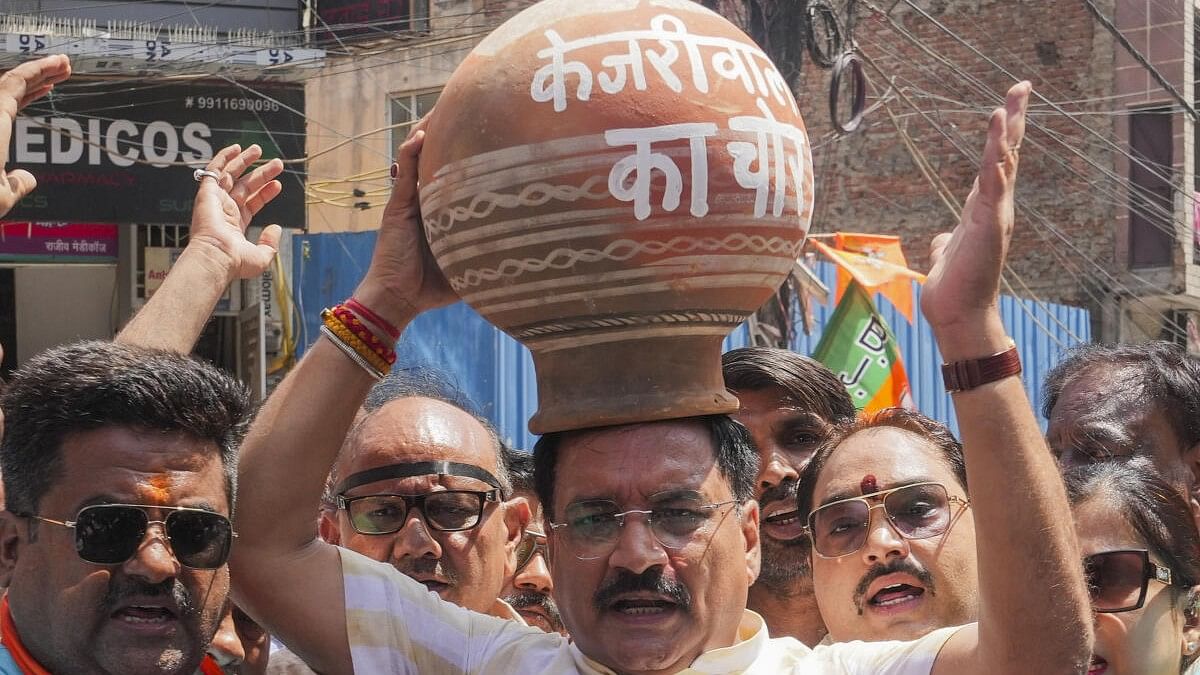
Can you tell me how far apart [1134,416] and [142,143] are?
9358 millimetres

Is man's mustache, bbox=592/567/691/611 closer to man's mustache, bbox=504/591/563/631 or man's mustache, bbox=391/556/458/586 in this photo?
man's mustache, bbox=391/556/458/586

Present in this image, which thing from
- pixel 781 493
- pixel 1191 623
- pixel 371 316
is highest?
pixel 371 316

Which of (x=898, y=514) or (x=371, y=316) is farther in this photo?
(x=898, y=514)

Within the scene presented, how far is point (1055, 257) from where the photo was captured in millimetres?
17344

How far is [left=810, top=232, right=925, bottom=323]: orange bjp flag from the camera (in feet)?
38.8

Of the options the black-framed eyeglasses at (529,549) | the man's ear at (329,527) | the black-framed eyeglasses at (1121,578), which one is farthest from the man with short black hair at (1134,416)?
the man's ear at (329,527)

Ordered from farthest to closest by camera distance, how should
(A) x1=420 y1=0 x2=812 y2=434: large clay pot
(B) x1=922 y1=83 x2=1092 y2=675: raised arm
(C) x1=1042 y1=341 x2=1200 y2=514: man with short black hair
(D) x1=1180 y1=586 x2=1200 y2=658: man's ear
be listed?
(C) x1=1042 y1=341 x2=1200 y2=514: man with short black hair → (D) x1=1180 y1=586 x2=1200 y2=658: man's ear → (A) x1=420 y1=0 x2=812 y2=434: large clay pot → (B) x1=922 y1=83 x2=1092 y2=675: raised arm

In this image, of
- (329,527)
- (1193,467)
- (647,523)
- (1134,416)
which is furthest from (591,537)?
(1193,467)

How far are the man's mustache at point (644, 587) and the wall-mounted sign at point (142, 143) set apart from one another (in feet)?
29.8

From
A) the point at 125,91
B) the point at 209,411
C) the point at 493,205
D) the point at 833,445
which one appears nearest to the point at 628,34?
the point at 493,205

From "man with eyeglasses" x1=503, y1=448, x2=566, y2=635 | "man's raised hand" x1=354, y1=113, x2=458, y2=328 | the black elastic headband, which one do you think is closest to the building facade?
"man with eyeglasses" x1=503, y1=448, x2=566, y2=635

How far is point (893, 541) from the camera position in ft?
11.2

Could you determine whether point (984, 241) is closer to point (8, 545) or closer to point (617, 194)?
point (617, 194)

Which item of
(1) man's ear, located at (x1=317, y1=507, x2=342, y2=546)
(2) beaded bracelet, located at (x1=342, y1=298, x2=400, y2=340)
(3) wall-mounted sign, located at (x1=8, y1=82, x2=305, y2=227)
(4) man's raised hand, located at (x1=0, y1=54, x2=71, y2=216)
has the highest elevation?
(3) wall-mounted sign, located at (x1=8, y1=82, x2=305, y2=227)
